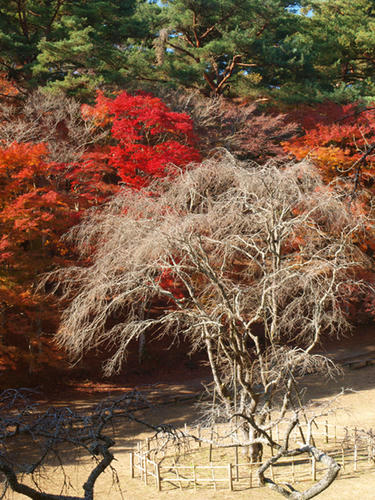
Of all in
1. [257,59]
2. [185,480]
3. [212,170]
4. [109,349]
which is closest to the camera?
[185,480]

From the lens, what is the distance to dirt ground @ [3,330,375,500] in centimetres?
823

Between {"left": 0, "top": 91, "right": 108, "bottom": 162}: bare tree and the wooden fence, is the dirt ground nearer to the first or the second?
the wooden fence

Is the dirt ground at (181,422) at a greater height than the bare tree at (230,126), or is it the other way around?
the bare tree at (230,126)

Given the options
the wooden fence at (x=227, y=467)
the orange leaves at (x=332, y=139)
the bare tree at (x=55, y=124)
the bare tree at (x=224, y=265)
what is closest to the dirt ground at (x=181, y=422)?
the wooden fence at (x=227, y=467)

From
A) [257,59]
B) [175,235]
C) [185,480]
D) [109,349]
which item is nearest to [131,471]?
[185,480]

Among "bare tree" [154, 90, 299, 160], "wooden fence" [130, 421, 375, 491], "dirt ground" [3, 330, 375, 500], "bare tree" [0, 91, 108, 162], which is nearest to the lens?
"dirt ground" [3, 330, 375, 500]

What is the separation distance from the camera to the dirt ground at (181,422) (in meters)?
8.23

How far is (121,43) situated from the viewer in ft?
70.4

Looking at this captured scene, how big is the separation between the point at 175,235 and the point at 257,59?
13.7 metres

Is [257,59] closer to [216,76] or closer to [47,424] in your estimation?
[216,76]

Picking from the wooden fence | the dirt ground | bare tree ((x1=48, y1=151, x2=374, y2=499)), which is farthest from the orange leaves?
the wooden fence

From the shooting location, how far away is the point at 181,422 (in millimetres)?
12070

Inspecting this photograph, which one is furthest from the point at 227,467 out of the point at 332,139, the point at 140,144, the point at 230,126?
the point at 230,126

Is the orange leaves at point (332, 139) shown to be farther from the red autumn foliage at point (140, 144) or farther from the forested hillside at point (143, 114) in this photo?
the red autumn foliage at point (140, 144)
